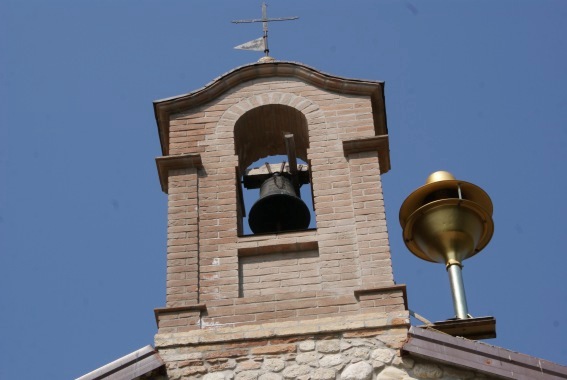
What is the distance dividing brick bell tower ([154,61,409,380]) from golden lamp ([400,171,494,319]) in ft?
1.67

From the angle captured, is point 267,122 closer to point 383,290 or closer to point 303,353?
point 383,290

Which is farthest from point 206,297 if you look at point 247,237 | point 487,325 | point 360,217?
point 487,325

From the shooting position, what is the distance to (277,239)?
11805mm

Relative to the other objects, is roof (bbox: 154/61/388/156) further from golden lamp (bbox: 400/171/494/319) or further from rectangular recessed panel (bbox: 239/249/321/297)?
rectangular recessed panel (bbox: 239/249/321/297)

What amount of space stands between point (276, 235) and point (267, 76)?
1.99 metres

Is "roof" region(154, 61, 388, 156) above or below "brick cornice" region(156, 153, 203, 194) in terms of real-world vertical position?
above

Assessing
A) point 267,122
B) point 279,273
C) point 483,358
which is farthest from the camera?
point 267,122

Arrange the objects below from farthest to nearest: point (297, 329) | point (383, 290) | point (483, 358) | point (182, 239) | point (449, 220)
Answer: point (449, 220), point (182, 239), point (383, 290), point (297, 329), point (483, 358)

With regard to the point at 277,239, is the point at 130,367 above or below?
below

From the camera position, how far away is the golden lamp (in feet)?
40.0

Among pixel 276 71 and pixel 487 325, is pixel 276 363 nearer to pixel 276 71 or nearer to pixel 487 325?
pixel 487 325

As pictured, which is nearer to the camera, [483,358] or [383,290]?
[483,358]

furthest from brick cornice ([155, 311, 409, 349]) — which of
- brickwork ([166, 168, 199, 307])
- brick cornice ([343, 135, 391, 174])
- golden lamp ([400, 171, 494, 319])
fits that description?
brick cornice ([343, 135, 391, 174])

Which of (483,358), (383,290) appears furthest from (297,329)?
(483,358)
